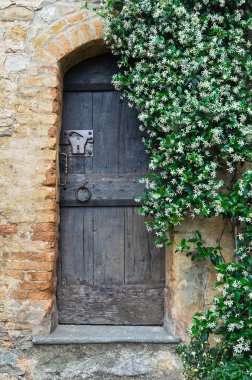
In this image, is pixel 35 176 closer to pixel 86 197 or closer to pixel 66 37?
pixel 86 197

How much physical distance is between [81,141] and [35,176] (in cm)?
48

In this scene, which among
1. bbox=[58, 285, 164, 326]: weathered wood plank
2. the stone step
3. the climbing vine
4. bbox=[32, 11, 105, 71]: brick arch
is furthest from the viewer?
bbox=[58, 285, 164, 326]: weathered wood plank

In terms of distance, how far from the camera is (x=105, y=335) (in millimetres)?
3006

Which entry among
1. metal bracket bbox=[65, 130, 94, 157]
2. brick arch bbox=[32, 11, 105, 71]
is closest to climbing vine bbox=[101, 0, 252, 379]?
brick arch bbox=[32, 11, 105, 71]

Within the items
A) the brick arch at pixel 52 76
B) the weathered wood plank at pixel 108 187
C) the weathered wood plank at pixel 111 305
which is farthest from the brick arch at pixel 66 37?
the weathered wood plank at pixel 111 305

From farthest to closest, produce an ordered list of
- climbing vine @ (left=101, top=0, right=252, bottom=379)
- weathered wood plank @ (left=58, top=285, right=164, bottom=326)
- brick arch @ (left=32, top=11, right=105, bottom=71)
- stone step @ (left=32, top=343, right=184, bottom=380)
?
weathered wood plank @ (left=58, top=285, right=164, bottom=326) < brick arch @ (left=32, top=11, right=105, bottom=71) < stone step @ (left=32, top=343, right=184, bottom=380) < climbing vine @ (left=101, top=0, right=252, bottom=379)

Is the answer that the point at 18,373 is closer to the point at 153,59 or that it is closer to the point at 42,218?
the point at 42,218

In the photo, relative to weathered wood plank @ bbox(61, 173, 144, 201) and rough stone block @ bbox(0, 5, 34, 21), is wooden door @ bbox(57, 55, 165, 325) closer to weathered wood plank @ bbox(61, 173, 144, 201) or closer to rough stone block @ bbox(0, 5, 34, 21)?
weathered wood plank @ bbox(61, 173, 144, 201)

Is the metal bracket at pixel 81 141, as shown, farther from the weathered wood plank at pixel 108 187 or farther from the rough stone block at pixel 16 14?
the rough stone block at pixel 16 14

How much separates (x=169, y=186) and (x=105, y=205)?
623mm

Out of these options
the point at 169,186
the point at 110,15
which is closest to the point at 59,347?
the point at 169,186

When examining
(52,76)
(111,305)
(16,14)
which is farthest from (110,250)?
(16,14)

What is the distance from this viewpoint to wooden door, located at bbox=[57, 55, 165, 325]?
3209 mm

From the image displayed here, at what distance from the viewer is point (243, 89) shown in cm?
280
